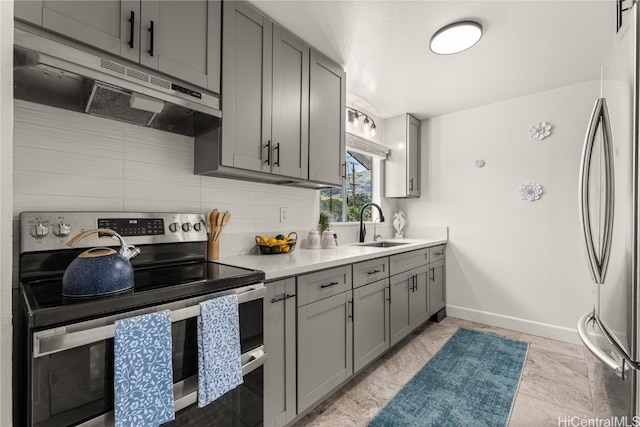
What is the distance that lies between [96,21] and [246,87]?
27.9 inches

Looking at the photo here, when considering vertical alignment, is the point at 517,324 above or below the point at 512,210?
below

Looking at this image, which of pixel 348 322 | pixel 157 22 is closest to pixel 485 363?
pixel 348 322

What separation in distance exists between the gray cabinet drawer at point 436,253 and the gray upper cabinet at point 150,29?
2.63 meters

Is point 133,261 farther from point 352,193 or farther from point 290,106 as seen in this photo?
point 352,193

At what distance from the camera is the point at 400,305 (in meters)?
2.50

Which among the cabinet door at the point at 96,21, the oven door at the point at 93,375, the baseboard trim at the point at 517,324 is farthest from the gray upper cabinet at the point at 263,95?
the baseboard trim at the point at 517,324

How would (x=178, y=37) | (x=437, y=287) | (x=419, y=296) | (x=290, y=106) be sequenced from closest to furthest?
(x=178, y=37) < (x=290, y=106) < (x=419, y=296) < (x=437, y=287)

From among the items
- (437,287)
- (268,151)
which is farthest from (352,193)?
(268,151)

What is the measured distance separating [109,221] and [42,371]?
28.2 inches

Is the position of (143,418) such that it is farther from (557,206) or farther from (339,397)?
(557,206)

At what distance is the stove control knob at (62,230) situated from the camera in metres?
1.20

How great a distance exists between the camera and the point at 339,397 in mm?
1899

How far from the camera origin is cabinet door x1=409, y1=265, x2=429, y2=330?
272cm

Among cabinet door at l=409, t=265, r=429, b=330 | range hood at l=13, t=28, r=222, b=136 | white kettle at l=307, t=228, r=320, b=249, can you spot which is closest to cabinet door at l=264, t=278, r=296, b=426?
white kettle at l=307, t=228, r=320, b=249
